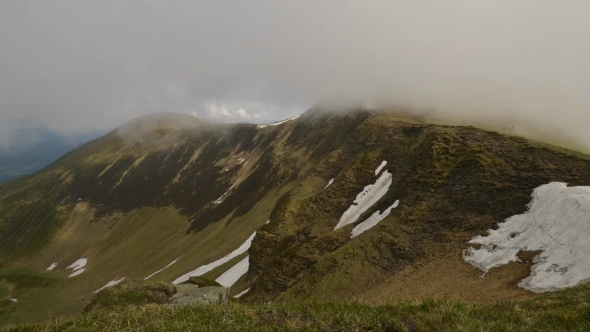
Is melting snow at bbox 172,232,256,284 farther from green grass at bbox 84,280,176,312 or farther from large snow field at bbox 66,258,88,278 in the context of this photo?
large snow field at bbox 66,258,88,278

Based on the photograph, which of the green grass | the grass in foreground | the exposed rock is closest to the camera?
the grass in foreground

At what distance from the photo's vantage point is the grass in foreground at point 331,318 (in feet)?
27.7

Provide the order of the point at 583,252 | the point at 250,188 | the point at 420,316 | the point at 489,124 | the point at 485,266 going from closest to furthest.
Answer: the point at 420,316 < the point at 583,252 < the point at 485,266 < the point at 489,124 < the point at 250,188

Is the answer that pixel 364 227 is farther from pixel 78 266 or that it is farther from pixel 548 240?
pixel 78 266

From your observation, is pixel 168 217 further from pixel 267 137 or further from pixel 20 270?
pixel 20 270

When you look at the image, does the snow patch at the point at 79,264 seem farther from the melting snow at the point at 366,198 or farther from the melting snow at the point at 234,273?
the melting snow at the point at 366,198

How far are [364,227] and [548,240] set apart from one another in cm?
2567

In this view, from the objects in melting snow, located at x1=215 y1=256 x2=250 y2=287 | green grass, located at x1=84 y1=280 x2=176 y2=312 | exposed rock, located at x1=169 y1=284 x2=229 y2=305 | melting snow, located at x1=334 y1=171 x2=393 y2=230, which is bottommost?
melting snow, located at x1=215 y1=256 x2=250 y2=287

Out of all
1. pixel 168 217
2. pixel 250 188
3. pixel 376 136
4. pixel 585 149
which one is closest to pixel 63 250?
pixel 168 217

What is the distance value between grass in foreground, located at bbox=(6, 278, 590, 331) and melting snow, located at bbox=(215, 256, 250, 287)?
65.4 m

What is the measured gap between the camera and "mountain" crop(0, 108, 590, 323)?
2894 centimetres

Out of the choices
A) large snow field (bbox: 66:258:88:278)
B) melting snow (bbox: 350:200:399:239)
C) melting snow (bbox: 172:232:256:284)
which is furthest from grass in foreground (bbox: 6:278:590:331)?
large snow field (bbox: 66:258:88:278)

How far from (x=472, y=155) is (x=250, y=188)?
98.5 meters

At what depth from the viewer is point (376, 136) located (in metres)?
78.9
